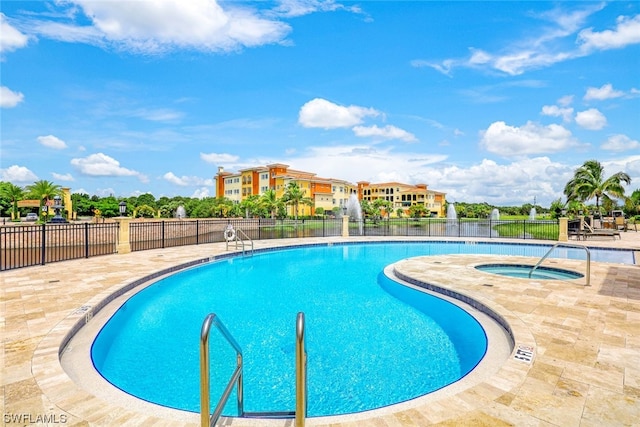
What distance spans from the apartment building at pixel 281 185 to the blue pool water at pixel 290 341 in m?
41.4

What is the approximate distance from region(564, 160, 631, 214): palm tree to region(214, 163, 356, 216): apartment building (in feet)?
107

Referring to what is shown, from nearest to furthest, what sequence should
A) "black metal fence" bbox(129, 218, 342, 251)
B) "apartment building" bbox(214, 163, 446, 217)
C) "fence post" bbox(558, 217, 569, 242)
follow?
1. "black metal fence" bbox(129, 218, 342, 251)
2. "fence post" bbox(558, 217, 569, 242)
3. "apartment building" bbox(214, 163, 446, 217)

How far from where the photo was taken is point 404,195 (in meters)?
73.1

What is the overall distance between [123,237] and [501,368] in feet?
44.2

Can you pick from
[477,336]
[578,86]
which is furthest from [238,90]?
[477,336]

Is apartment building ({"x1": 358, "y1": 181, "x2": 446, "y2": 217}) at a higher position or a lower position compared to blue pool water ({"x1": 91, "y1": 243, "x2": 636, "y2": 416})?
higher

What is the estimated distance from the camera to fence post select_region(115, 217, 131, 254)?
1284cm

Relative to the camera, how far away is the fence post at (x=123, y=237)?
12844 mm

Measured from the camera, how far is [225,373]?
4.22m

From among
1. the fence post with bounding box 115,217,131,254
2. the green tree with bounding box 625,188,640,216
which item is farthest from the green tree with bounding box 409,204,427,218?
the fence post with bounding box 115,217,131,254

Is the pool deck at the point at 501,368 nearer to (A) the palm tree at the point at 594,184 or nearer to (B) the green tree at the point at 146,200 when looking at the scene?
(A) the palm tree at the point at 594,184

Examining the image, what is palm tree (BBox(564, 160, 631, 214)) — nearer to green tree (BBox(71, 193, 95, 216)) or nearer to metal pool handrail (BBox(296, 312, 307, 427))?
metal pool handrail (BBox(296, 312, 307, 427))

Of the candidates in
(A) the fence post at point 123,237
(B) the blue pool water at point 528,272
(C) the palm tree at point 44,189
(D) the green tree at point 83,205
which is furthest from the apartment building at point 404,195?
(A) the fence post at point 123,237

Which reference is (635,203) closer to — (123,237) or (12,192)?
(123,237)
